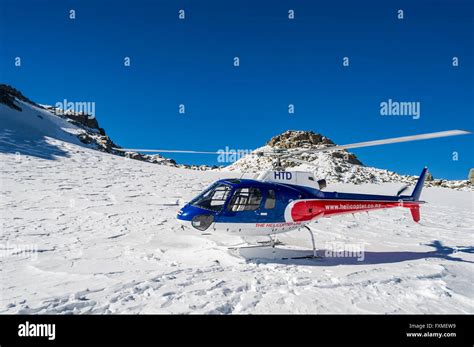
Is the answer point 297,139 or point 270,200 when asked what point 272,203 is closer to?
point 270,200

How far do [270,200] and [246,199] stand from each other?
0.70m

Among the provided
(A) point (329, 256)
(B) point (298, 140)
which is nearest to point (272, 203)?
(A) point (329, 256)

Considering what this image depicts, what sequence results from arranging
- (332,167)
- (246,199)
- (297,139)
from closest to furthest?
(246,199) → (332,167) → (297,139)

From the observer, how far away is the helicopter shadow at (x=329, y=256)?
8047 millimetres

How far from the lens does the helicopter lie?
805 cm

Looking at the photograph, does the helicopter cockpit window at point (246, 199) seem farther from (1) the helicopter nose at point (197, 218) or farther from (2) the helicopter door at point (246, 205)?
(1) the helicopter nose at point (197, 218)

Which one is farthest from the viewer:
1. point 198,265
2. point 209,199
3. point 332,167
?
point 332,167

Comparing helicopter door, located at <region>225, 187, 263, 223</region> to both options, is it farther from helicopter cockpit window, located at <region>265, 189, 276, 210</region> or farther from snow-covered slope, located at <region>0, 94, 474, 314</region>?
snow-covered slope, located at <region>0, 94, 474, 314</region>

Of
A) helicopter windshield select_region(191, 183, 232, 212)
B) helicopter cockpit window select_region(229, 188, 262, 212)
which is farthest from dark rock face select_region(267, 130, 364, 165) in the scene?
helicopter windshield select_region(191, 183, 232, 212)

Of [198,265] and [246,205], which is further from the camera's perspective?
[246,205]

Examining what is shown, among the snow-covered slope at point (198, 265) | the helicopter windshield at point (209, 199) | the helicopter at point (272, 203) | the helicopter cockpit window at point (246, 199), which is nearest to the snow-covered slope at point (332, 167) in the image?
the helicopter at point (272, 203)

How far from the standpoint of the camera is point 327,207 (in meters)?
9.12
